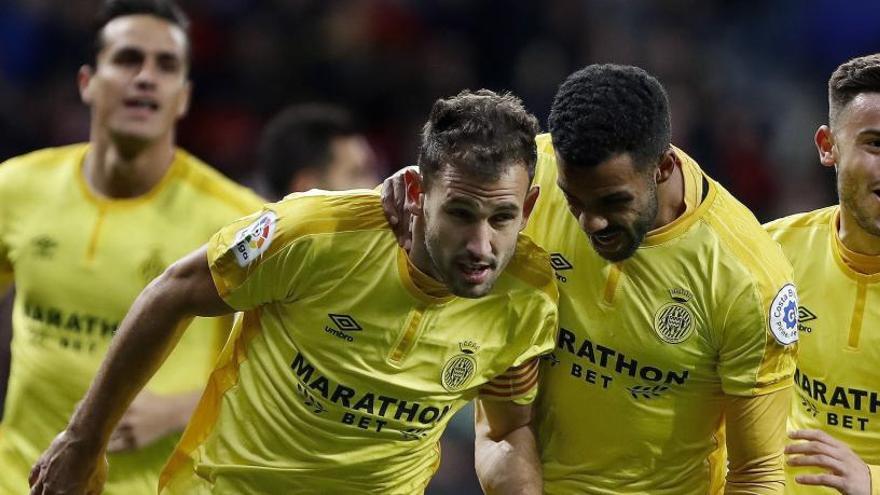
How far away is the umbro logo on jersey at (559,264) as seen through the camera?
4262mm

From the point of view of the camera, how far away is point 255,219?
3.95m

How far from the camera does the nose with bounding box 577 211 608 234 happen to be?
12.8ft

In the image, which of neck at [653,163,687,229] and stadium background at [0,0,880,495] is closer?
neck at [653,163,687,229]

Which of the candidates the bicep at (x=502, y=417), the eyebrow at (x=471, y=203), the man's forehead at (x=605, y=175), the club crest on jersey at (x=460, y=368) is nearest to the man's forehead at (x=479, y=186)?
the eyebrow at (x=471, y=203)

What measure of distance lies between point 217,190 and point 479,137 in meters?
1.78

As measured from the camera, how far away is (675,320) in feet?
13.6

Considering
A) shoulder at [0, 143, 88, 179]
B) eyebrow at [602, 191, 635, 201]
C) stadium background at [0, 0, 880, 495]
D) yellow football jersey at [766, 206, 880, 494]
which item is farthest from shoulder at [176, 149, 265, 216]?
stadium background at [0, 0, 880, 495]

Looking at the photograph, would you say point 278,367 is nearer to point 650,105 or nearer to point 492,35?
point 650,105

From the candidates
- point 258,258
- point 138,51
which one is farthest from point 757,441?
point 138,51

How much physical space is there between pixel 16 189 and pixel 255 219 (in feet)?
5.66

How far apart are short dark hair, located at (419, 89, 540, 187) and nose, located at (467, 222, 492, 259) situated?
13 cm

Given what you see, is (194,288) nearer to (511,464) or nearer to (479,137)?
(479,137)

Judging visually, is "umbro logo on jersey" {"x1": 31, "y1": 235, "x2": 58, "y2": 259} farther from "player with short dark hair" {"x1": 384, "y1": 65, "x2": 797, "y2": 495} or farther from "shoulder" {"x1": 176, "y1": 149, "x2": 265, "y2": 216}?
"player with short dark hair" {"x1": 384, "y1": 65, "x2": 797, "y2": 495}

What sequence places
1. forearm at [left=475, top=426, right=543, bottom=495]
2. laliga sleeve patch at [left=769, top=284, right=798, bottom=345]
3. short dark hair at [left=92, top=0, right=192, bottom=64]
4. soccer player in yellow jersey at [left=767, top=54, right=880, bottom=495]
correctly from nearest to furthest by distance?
laliga sleeve patch at [left=769, top=284, right=798, bottom=345] → forearm at [left=475, top=426, right=543, bottom=495] → soccer player in yellow jersey at [left=767, top=54, right=880, bottom=495] → short dark hair at [left=92, top=0, right=192, bottom=64]
